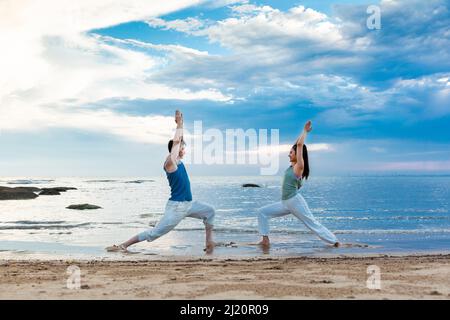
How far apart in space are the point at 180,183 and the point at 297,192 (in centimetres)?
307

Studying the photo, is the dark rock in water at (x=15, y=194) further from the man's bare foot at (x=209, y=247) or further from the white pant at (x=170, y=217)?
the white pant at (x=170, y=217)

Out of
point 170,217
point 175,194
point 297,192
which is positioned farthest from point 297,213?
point 170,217

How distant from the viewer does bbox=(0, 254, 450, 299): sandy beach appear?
21.3 ft

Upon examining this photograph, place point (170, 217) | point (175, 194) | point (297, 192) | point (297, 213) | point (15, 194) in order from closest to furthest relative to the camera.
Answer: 1. point (170, 217)
2. point (175, 194)
3. point (297, 213)
4. point (297, 192)
5. point (15, 194)

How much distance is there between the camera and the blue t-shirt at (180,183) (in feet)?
34.7

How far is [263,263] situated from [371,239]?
6880mm

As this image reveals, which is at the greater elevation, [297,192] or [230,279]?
[297,192]

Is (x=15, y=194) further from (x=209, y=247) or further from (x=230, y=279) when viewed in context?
(x=230, y=279)

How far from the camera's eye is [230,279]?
770 cm

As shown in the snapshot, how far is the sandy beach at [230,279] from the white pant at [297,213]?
1427 mm

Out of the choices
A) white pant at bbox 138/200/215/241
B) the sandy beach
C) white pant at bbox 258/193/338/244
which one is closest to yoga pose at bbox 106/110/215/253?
white pant at bbox 138/200/215/241

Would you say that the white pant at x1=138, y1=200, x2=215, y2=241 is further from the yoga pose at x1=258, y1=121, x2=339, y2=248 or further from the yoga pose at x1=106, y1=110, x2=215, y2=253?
the yoga pose at x1=258, y1=121, x2=339, y2=248
